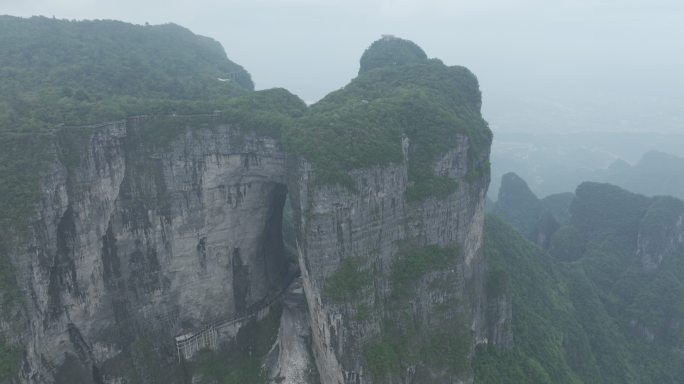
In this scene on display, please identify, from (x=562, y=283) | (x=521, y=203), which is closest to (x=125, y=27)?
(x=562, y=283)

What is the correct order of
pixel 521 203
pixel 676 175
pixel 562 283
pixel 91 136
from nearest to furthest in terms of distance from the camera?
pixel 91 136, pixel 562 283, pixel 521 203, pixel 676 175

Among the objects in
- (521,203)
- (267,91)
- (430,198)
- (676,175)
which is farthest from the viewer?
(676,175)

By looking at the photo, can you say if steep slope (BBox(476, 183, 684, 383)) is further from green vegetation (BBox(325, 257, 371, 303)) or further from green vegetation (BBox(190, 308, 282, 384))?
green vegetation (BBox(190, 308, 282, 384))

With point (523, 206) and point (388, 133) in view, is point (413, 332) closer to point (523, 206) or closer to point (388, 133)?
point (388, 133)

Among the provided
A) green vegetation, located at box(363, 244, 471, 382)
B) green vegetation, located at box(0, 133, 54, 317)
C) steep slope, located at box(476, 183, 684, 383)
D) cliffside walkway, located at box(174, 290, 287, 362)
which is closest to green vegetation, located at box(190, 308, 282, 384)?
cliffside walkway, located at box(174, 290, 287, 362)

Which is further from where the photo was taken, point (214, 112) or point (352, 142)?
point (214, 112)

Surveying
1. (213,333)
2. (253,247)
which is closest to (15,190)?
(253,247)

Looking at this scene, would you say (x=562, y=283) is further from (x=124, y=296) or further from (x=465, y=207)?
(x=124, y=296)
